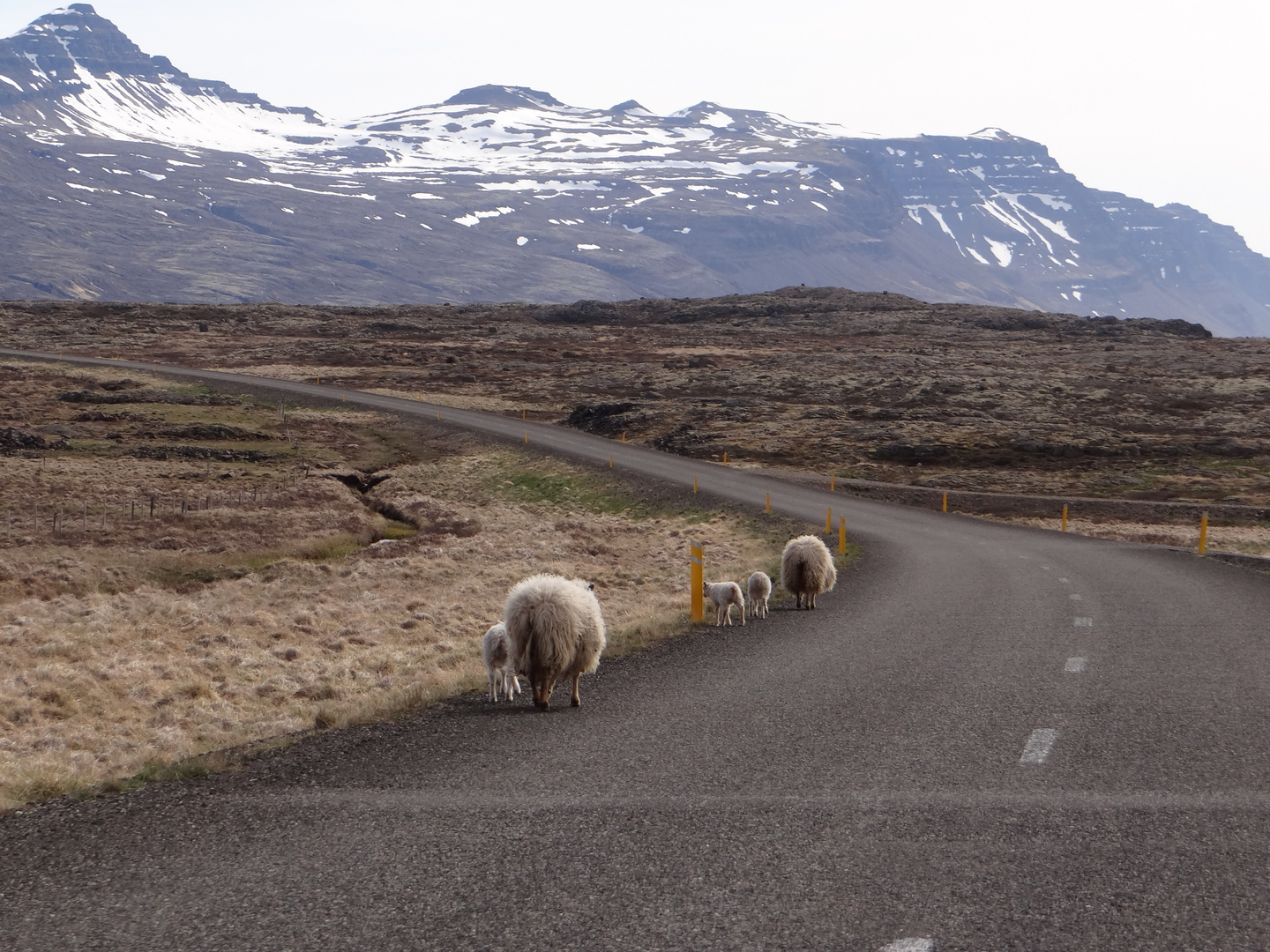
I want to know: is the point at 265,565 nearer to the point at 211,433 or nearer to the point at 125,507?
the point at 125,507

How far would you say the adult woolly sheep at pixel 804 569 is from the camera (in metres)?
22.0

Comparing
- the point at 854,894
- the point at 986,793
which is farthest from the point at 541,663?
the point at 854,894

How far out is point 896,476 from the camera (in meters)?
57.4

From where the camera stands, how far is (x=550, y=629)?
41.9 ft

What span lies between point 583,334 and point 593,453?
80.0 m

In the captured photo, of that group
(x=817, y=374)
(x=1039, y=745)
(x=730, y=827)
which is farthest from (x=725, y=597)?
(x=817, y=374)

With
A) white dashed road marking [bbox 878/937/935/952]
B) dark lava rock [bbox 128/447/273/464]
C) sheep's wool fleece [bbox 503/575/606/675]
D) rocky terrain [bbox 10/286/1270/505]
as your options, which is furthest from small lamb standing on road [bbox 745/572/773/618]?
dark lava rock [bbox 128/447/273/464]

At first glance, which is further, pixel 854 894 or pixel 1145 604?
pixel 1145 604

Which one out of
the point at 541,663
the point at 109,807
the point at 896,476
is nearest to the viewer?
the point at 109,807

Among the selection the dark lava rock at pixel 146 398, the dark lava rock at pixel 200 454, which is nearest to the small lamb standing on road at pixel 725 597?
the dark lava rock at pixel 200 454

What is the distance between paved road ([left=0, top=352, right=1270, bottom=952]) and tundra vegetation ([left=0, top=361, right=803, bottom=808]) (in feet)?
6.12

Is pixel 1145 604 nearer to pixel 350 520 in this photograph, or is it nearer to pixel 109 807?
pixel 109 807

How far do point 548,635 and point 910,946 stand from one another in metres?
7.06

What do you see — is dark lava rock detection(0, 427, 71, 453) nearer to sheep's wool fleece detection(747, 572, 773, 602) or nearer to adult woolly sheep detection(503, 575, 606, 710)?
sheep's wool fleece detection(747, 572, 773, 602)
